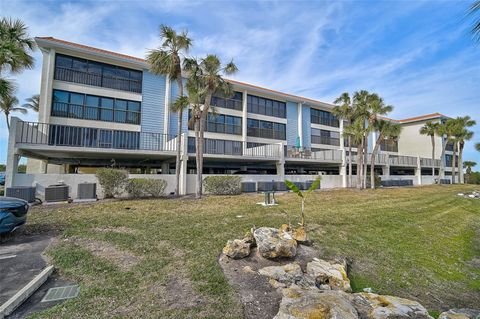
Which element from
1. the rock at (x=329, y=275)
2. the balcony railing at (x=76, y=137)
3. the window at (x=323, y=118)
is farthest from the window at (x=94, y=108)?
the window at (x=323, y=118)

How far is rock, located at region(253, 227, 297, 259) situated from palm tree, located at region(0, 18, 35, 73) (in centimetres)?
1089

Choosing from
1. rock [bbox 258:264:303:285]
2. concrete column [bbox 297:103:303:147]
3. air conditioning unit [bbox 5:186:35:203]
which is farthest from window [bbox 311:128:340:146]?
air conditioning unit [bbox 5:186:35:203]

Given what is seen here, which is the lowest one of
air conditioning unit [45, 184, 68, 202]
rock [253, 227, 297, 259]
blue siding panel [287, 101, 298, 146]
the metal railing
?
rock [253, 227, 297, 259]

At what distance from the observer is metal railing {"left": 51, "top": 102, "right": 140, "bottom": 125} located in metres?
17.1

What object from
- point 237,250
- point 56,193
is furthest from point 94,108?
point 237,250

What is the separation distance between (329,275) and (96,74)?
2102 centimetres

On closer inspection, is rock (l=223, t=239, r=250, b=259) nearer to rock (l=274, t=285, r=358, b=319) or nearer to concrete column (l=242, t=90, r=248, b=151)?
rock (l=274, t=285, r=358, b=319)

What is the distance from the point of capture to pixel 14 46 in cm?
852

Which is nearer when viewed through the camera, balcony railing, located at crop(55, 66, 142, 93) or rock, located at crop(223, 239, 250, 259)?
rock, located at crop(223, 239, 250, 259)

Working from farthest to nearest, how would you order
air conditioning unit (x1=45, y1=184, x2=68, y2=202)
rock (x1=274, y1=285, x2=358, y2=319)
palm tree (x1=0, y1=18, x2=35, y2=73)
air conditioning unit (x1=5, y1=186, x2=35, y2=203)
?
air conditioning unit (x1=45, y1=184, x2=68, y2=202) < air conditioning unit (x1=5, y1=186, x2=35, y2=203) < palm tree (x1=0, y1=18, x2=35, y2=73) < rock (x1=274, y1=285, x2=358, y2=319)

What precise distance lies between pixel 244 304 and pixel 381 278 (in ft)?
13.5

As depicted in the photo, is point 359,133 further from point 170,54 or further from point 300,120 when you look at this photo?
point 170,54

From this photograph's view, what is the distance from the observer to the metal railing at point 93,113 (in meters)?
17.1

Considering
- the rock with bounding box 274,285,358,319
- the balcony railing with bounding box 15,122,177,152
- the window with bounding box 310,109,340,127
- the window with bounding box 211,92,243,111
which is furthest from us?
the window with bounding box 310,109,340,127
